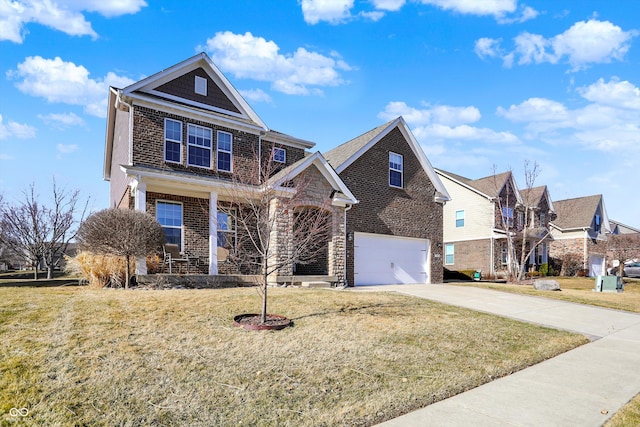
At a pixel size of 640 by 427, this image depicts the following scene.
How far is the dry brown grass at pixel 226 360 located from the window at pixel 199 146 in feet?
22.5

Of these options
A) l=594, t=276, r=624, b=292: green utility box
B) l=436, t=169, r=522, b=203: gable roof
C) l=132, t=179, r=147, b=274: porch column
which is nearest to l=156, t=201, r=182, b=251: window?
l=132, t=179, r=147, b=274: porch column

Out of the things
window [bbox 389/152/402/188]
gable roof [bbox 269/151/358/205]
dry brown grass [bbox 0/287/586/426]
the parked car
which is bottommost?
the parked car

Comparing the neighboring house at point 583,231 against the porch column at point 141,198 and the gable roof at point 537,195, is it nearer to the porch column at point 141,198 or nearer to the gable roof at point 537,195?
the gable roof at point 537,195

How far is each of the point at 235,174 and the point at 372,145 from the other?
7.17 metres

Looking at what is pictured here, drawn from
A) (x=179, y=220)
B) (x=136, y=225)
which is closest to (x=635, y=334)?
(x=136, y=225)

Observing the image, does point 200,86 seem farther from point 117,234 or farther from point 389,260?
point 389,260

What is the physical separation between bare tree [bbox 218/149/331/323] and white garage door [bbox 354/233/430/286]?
2.58 m

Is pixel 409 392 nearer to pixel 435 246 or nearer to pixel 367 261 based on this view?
pixel 367 261

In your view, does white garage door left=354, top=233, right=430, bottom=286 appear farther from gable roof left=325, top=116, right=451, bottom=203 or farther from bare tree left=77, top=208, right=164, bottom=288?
bare tree left=77, top=208, right=164, bottom=288

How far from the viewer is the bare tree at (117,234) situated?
10.6 metres

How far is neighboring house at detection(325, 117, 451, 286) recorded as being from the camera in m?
17.7

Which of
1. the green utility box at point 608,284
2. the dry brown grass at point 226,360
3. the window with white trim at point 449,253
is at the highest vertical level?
the window with white trim at point 449,253

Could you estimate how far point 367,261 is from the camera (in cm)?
1788

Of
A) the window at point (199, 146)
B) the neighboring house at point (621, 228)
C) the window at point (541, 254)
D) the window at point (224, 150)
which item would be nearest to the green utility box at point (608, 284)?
the window at point (541, 254)
